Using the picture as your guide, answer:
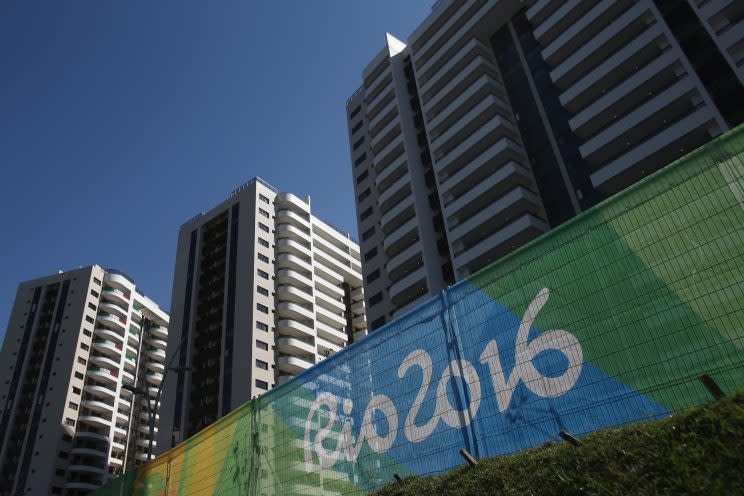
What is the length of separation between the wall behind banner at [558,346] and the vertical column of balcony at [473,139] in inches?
1309

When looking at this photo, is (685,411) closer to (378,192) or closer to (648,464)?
(648,464)

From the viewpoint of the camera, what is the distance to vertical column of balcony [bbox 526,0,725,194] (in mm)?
34438

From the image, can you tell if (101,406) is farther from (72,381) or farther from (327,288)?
(327,288)

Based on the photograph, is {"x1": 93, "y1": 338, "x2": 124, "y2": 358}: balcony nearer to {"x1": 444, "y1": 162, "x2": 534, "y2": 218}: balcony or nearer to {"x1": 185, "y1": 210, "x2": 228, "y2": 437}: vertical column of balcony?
{"x1": 185, "y1": 210, "x2": 228, "y2": 437}: vertical column of balcony

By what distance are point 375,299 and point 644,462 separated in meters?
50.7

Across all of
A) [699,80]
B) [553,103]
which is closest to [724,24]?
[699,80]

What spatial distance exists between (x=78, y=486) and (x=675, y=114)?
75182 mm

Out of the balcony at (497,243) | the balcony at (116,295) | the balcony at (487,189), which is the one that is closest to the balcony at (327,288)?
the balcony at (487,189)

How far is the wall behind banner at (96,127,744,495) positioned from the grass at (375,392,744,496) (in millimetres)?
494

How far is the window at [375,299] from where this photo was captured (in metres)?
55.1

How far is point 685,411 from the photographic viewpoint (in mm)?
5078

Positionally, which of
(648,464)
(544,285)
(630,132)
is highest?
(630,132)

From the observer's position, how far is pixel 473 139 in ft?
156

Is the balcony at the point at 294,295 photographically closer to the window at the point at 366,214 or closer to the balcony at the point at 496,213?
the window at the point at 366,214
